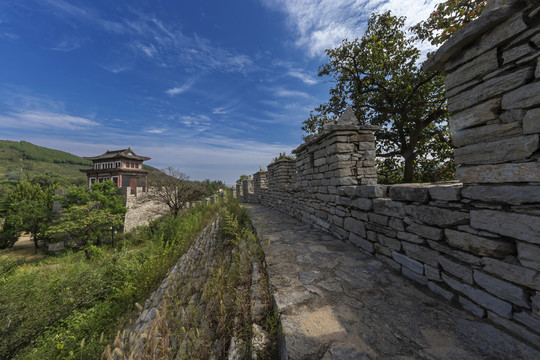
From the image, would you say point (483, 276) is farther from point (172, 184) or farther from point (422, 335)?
point (172, 184)

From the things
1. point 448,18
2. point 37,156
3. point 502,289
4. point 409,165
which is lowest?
point 502,289

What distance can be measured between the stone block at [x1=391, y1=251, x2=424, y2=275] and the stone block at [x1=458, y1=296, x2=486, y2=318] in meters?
Result: 0.37

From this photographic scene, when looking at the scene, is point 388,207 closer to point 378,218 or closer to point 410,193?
point 378,218

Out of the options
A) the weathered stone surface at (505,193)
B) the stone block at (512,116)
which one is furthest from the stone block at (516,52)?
the weathered stone surface at (505,193)

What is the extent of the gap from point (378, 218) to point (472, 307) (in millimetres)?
1216

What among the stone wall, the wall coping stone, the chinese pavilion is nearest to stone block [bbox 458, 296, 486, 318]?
the stone wall

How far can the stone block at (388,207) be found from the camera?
7.61ft

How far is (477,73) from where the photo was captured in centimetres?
161

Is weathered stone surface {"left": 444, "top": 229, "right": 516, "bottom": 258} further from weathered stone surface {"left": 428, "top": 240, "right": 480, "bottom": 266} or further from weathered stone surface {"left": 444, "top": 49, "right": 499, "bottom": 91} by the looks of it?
weathered stone surface {"left": 444, "top": 49, "right": 499, "bottom": 91}

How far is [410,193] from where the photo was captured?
7.18 feet

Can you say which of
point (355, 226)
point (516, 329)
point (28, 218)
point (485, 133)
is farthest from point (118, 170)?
point (516, 329)

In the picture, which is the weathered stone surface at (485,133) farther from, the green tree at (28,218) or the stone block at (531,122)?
the green tree at (28,218)

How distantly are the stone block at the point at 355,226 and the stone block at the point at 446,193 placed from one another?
3.87ft

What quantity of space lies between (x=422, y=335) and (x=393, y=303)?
1.23 feet
